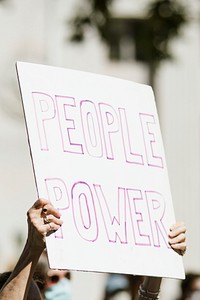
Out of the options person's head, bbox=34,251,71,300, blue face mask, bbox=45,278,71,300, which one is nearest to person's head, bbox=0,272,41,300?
person's head, bbox=34,251,71,300

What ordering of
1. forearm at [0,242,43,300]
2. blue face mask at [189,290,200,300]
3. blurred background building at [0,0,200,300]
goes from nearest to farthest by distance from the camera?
forearm at [0,242,43,300] → blue face mask at [189,290,200,300] → blurred background building at [0,0,200,300]

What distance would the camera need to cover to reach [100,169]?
5863 millimetres

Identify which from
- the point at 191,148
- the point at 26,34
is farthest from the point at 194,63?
the point at 26,34

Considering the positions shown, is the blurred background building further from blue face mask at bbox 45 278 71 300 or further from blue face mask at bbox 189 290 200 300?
blue face mask at bbox 45 278 71 300

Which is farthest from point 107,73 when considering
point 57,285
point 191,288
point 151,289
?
point 151,289

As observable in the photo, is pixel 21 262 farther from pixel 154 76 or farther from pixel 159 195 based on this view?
pixel 154 76

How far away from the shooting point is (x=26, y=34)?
2397 cm

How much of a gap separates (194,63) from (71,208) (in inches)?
778

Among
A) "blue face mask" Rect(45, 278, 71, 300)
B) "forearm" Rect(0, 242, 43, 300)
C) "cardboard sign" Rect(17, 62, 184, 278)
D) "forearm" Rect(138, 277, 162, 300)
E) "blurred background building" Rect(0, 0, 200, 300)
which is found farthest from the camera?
"blurred background building" Rect(0, 0, 200, 300)

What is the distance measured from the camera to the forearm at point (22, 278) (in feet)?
17.7

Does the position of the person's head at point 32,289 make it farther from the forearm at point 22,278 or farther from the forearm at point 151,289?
the forearm at point 151,289

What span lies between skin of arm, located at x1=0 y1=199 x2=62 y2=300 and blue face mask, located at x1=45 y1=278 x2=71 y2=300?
203 cm

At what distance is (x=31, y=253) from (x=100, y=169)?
0.55 metres

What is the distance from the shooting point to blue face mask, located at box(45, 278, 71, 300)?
7492 millimetres
